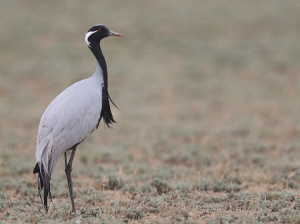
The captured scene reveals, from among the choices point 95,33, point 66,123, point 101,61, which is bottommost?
point 66,123

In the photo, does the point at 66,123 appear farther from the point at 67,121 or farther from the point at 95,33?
the point at 95,33

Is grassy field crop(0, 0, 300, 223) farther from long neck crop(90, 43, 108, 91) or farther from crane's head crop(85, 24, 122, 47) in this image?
crane's head crop(85, 24, 122, 47)

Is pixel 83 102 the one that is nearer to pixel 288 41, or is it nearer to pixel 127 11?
pixel 288 41

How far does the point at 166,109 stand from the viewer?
18.0 meters

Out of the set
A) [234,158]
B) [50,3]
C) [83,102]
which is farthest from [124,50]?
[83,102]

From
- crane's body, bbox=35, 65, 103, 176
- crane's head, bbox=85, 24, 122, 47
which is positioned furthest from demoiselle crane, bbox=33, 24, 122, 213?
crane's head, bbox=85, 24, 122, 47

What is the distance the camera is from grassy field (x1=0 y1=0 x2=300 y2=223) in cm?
674

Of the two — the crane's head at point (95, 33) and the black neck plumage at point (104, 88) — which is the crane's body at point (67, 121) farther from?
the crane's head at point (95, 33)

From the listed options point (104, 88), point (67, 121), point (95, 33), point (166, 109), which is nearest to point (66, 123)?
point (67, 121)

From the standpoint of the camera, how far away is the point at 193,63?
25156 mm

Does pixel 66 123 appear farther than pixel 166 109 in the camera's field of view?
No

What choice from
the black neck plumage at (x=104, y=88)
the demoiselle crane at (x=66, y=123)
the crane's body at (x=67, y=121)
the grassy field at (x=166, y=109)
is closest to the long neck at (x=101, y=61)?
the black neck plumage at (x=104, y=88)

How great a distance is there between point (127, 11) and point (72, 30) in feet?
18.5

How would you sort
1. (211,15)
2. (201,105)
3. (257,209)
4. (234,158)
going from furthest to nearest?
(211,15) → (201,105) → (234,158) → (257,209)
